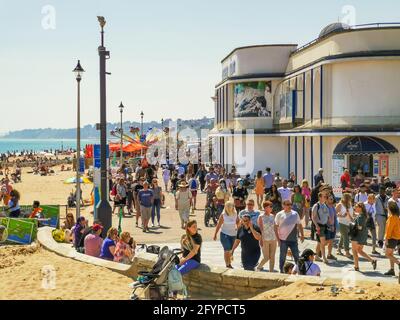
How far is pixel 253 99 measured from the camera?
38750 mm

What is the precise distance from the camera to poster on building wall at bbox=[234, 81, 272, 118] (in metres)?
38.2

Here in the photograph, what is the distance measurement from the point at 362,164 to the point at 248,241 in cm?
1685

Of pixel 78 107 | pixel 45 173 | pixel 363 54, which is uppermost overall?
pixel 363 54

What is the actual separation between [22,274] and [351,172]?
1888cm

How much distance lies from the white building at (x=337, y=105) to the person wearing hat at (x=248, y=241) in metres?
15.7

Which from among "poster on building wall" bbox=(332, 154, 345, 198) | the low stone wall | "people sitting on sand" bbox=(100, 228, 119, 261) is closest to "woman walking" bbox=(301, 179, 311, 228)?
"people sitting on sand" bbox=(100, 228, 119, 261)

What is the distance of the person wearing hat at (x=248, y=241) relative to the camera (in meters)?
12.0

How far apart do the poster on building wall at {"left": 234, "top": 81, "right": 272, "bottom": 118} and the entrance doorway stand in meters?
10.9

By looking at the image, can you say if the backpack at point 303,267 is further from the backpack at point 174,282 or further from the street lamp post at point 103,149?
the street lamp post at point 103,149

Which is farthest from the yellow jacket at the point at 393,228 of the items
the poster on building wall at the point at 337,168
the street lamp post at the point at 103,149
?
the poster on building wall at the point at 337,168

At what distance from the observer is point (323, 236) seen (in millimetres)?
13711

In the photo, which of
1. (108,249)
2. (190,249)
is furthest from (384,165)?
(190,249)
